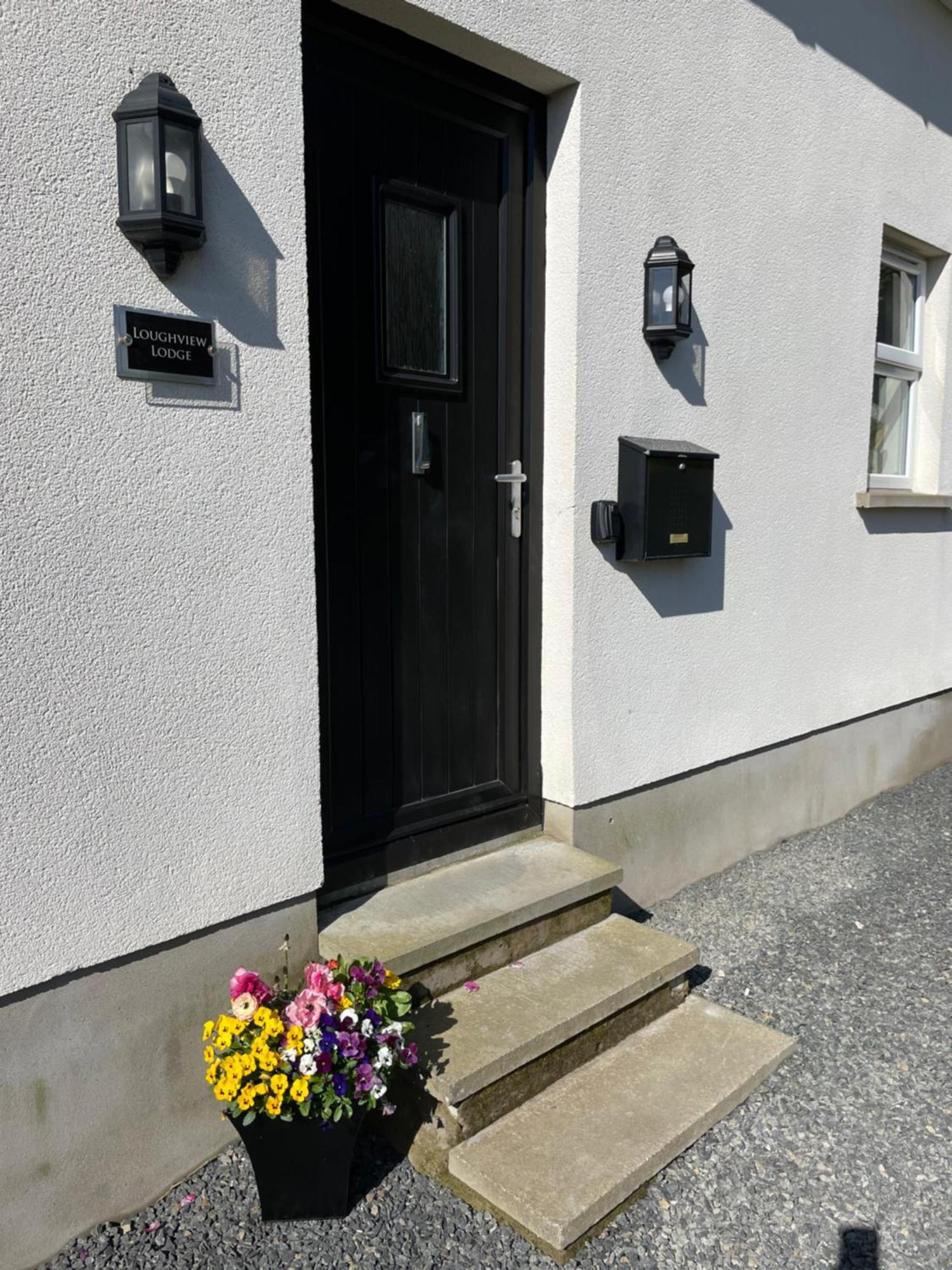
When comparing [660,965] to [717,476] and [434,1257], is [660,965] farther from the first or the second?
[717,476]

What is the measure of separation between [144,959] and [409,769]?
110 centimetres

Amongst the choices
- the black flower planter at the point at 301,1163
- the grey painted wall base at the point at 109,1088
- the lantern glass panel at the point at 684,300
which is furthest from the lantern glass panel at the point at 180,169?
the black flower planter at the point at 301,1163

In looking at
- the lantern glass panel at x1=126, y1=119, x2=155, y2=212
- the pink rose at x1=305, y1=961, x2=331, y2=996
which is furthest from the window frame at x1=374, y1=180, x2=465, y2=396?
the pink rose at x1=305, y1=961, x2=331, y2=996

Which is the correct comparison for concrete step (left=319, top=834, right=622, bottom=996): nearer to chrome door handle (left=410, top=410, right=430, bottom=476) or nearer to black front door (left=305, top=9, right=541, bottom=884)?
black front door (left=305, top=9, right=541, bottom=884)

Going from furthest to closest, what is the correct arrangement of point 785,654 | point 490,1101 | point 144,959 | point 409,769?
point 785,654 → point 409,769 → point 490,1101 → point 144,959

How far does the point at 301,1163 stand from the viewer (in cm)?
222

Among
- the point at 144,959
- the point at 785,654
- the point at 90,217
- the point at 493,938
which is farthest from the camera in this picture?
the point at 785,654

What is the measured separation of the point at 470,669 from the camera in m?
3.34

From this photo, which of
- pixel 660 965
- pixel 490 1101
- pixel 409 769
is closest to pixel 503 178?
pixel 409 769

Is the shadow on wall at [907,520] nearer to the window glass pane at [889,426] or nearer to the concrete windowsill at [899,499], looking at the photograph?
the concrete windowsill at [899,499]

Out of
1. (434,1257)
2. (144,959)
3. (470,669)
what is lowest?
(434,1257)

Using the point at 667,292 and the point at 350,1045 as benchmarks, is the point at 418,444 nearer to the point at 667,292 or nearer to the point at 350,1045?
the point at 667,292

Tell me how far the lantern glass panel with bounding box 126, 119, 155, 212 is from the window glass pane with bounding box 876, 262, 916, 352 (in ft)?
13.7

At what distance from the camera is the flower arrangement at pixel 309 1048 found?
2141 mm
